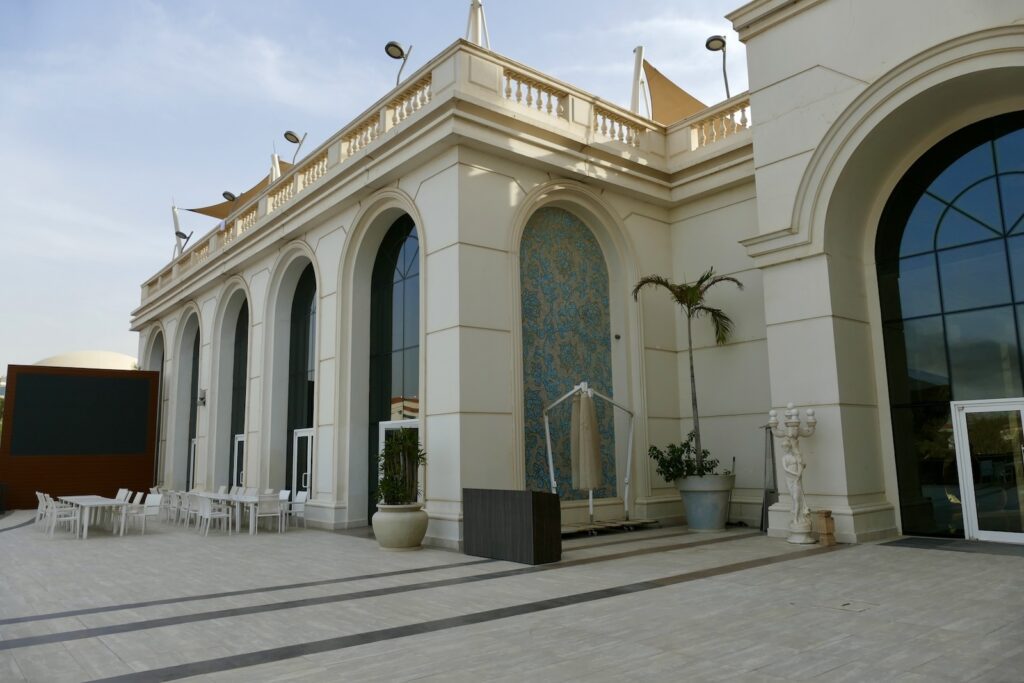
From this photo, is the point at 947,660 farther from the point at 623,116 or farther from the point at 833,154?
the point at 623,116

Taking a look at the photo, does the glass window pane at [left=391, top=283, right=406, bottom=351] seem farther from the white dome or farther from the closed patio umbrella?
the white dome

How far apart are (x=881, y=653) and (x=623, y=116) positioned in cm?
1134

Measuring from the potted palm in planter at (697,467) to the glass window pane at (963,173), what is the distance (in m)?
3.57

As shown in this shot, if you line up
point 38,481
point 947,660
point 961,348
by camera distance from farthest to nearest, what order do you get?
point 38,481, point 961,348, point 947,660

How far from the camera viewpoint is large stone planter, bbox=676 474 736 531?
1198 cm

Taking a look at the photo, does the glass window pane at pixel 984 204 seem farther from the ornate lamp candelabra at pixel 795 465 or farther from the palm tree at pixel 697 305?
the palm tree at pixel 697 305

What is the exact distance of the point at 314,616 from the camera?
6.45 meters

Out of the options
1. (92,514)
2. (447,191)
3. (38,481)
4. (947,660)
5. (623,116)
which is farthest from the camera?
(38,481)

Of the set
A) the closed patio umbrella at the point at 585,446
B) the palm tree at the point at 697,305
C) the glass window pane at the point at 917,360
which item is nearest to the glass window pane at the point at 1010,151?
the glass window pane at the point at 917,360

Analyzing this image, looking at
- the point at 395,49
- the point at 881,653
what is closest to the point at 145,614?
the point at 881,653

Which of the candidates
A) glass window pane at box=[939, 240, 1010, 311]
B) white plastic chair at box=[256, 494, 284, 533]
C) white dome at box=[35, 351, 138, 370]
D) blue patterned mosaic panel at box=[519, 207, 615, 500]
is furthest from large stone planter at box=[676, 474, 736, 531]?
white dome at box=[35, 351, 138, 370]

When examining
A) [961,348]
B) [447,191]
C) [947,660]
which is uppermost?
[447,191]

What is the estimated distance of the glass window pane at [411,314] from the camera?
13516mm

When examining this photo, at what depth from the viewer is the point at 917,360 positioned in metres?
10.9
